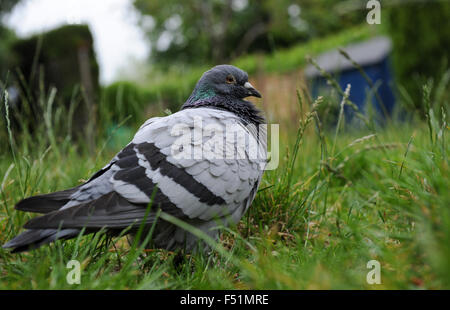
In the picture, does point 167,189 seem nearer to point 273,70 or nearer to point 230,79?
point 230,79

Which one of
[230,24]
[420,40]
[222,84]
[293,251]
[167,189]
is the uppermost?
[230,24]

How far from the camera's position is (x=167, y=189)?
6.15 feet

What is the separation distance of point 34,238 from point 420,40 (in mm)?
8630

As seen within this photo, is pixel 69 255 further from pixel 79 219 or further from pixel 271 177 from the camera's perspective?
pixel 271 177

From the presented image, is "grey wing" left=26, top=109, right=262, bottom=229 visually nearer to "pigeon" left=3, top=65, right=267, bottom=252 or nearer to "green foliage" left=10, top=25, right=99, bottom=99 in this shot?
"pigeon" left=3, top=65, right=267, bottom=252

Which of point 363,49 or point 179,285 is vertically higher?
point 363,49

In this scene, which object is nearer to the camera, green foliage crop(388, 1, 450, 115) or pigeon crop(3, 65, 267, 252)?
pigeon crop(3, 65, 267, 252)

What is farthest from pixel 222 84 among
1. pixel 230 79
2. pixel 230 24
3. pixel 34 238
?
pixel 230 24

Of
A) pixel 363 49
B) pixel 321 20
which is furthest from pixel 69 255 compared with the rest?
pixel 321 20

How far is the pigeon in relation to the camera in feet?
5.68

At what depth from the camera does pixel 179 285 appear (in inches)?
73.7

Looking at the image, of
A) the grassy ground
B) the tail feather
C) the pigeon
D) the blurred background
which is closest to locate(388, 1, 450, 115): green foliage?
the blurred background

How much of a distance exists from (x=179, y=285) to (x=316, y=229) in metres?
1.06
